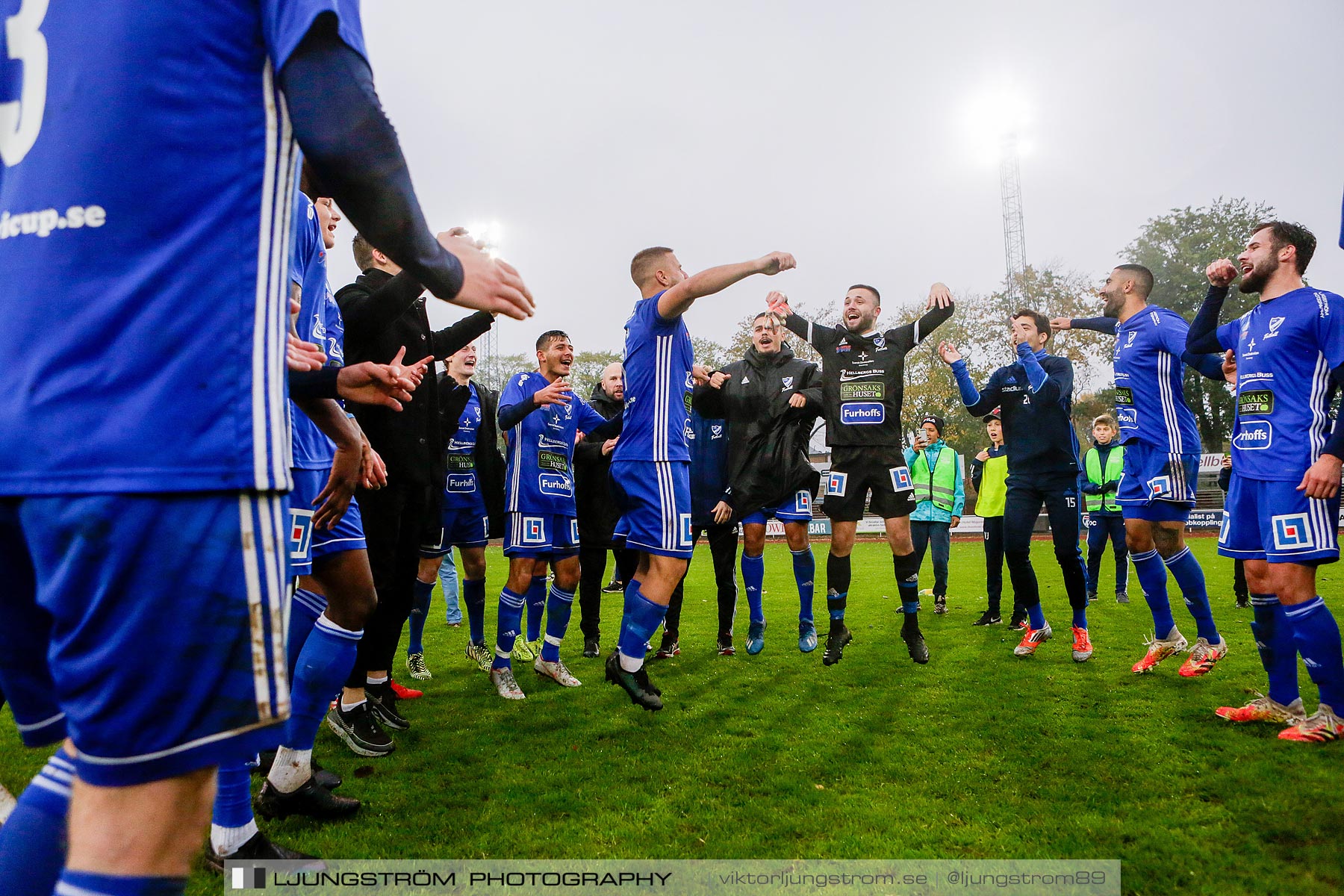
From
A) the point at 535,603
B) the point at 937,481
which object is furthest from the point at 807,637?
the point at 937,481

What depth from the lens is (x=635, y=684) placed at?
445cm

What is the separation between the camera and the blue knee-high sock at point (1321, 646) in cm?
375

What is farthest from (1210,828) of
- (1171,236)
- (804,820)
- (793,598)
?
(1171,236)

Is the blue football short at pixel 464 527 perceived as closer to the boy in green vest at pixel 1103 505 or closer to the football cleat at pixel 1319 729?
the football cleat at pixel 1319 729

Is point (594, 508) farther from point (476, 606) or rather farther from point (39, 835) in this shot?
point (39, 835)

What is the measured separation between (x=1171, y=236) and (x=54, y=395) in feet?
159

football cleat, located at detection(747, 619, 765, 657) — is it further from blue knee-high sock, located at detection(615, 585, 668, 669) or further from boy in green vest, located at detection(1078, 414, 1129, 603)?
boy in green vest, located at detection(1078, 414, 1129, 603)

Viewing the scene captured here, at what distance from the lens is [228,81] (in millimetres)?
1198

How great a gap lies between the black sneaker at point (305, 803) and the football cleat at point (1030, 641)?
5142mm

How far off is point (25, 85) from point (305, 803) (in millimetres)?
2637

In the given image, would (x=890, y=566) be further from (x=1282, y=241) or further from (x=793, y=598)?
(x=1282, y=241)

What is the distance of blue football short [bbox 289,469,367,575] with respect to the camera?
2797 millimetres

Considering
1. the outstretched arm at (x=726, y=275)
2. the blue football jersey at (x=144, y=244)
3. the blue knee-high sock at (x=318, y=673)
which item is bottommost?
the blue knee-high sock at (x=318, y=673)

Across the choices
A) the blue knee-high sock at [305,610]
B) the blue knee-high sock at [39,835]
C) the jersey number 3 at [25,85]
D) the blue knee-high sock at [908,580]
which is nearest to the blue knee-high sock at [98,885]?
the blue knee-high sock at [39,835]
